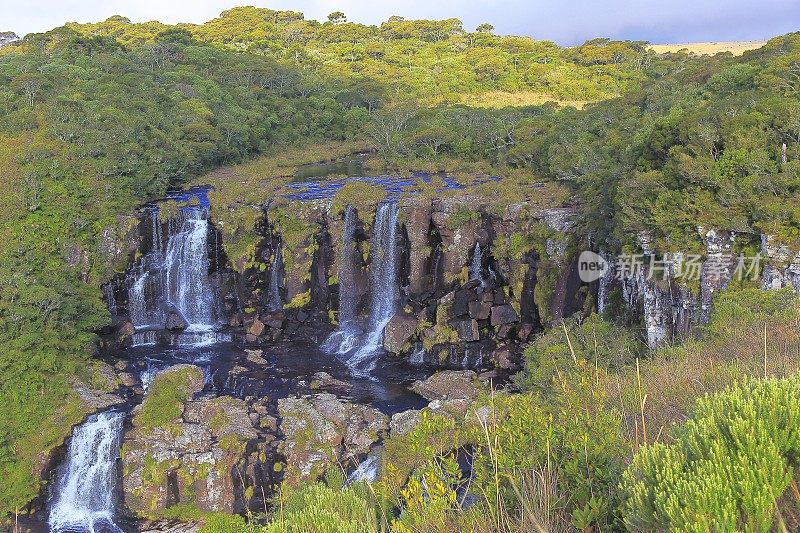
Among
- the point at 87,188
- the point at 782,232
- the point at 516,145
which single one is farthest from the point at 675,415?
the point at 516,145

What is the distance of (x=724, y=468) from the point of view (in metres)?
4.14

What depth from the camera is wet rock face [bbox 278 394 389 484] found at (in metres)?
18.8

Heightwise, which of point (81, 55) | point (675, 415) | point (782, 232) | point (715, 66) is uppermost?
point (81, 55)

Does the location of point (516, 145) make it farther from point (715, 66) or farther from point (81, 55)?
point (81, 55)

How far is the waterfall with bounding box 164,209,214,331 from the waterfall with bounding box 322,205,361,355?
6188 millimetres

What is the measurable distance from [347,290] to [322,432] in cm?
1019

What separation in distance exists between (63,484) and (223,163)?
2964cm

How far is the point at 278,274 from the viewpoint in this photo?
29.6 meters

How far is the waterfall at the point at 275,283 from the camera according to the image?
29.2m

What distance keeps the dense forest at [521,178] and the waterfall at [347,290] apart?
9510mm

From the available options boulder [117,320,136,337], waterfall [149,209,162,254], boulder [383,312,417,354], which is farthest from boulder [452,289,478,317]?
waterfall [149,209,162,254]

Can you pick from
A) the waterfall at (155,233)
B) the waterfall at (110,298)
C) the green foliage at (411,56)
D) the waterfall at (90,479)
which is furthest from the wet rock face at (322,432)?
the green foliage at (411,56)

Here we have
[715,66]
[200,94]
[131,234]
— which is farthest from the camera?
[200,94]

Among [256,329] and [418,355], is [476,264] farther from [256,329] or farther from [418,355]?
[256,329]
